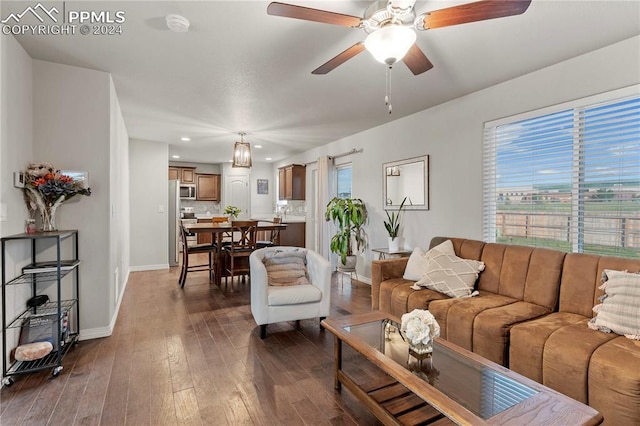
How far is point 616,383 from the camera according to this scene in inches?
64.1

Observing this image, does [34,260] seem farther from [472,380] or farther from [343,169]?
[343,169]

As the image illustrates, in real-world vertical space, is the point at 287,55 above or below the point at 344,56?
above

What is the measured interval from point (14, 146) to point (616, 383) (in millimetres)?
4140

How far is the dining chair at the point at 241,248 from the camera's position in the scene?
471 centimetres

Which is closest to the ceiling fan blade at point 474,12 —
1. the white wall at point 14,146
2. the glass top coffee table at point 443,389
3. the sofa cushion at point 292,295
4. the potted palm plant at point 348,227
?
the glass top coffee table at point 443,389

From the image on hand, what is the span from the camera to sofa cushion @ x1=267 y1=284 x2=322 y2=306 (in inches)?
118

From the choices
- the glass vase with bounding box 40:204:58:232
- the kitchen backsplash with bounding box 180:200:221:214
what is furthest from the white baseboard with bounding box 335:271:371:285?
the kitchen backsplash with bounding box 180:200:221:214

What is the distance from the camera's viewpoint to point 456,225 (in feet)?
12.2

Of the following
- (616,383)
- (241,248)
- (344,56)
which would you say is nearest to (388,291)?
(616,383)

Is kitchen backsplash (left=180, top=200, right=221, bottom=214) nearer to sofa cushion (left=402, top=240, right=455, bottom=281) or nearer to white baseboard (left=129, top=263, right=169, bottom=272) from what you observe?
white baseboard (left=129, top=263, right=169, bottom=272)

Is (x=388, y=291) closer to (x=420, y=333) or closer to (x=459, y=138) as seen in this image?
(x=420, y=333)

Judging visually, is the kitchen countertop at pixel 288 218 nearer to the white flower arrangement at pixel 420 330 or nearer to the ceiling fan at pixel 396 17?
the white flower arrangement at pixel 420 330

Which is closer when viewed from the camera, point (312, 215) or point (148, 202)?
point (148, 202)

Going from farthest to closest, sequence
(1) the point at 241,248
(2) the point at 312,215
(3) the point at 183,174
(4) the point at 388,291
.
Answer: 1. (3) the point at 183,174
2. (2) the point at 312,215
3. (1) the point at 241,248
4. (4) the point at 388,291
